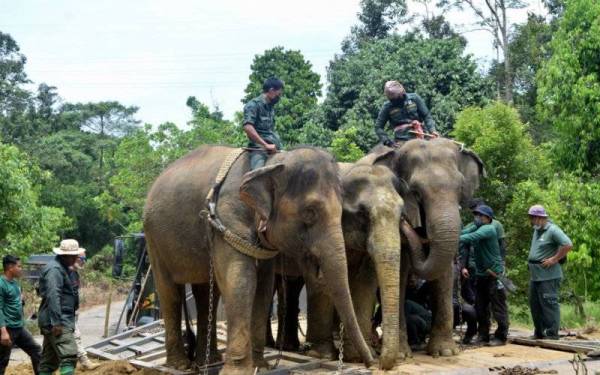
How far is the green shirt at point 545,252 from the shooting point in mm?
11336

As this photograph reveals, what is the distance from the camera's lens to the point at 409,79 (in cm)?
2978

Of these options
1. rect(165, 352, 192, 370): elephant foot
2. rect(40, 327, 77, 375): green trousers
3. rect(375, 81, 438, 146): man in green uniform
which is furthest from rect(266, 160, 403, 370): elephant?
rect(40, 327, 77, 375): green trousers

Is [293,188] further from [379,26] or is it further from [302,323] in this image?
[379,26]

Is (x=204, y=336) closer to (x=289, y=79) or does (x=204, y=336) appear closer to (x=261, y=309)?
(x=261, y=309)

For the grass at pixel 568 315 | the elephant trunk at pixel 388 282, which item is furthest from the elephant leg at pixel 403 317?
the grass at pixel 568 315

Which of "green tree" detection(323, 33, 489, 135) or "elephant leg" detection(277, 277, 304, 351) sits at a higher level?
"green tree" detection(323, 33, 489, 135)

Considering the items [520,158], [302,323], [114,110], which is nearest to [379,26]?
[520,158]

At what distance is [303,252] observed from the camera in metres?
8.43

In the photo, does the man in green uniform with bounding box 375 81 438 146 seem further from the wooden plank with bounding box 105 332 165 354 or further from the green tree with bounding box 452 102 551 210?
the green tree with bounding box 452 102 551 210

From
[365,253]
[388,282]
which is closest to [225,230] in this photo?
[388,282]

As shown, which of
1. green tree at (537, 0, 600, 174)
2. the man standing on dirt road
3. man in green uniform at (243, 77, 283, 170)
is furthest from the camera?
green tree at (537, 0, 600, 174)

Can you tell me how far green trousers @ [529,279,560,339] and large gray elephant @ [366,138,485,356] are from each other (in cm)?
169

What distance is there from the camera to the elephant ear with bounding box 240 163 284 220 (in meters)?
8.36

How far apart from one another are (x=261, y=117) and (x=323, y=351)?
2731 millimetres
